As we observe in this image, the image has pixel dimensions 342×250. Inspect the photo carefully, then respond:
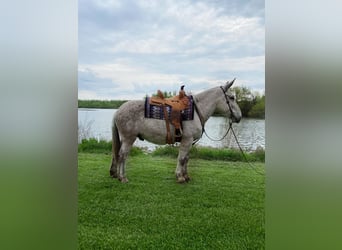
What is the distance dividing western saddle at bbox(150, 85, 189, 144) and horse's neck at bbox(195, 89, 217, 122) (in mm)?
70

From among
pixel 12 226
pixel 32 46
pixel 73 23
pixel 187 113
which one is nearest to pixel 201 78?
pixel 187 113

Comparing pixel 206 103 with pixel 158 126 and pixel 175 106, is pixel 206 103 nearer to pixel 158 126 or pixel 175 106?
pixel 175 106

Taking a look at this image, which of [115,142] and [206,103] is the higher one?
[206,103]

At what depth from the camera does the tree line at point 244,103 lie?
65.4 inches

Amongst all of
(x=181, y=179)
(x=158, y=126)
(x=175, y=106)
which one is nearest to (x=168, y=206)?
(x=181, y=179)

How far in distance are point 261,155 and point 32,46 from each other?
1269mm

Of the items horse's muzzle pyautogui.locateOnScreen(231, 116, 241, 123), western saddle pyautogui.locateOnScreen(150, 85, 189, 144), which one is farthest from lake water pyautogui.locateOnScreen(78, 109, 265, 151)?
western saddle pyautogui.locateOnScreen(150, 85, 189, 144)

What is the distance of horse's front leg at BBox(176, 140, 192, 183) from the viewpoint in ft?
5.86

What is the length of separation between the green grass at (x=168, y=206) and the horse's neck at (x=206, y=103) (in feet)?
0.87

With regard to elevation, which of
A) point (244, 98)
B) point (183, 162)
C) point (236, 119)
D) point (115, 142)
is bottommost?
point (183, 162)

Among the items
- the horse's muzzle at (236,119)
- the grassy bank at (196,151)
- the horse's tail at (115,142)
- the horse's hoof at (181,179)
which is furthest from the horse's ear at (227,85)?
the horse's tail at (115,142)

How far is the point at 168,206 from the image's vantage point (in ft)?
5.77

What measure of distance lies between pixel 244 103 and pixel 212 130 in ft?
0.76

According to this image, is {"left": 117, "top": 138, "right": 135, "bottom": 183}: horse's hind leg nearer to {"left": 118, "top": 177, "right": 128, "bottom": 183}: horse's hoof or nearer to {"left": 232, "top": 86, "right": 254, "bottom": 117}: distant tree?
{"left": 118, "top": 177, "right": 128, "bottom": 183}: horse's hoof
